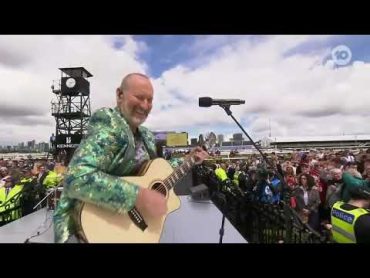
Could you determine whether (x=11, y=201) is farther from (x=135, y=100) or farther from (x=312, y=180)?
(x=312, y=180)

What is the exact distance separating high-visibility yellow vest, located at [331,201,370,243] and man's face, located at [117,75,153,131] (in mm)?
1455

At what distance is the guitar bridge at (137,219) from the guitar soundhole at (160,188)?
0.15m

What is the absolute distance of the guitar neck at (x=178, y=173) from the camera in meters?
1.90

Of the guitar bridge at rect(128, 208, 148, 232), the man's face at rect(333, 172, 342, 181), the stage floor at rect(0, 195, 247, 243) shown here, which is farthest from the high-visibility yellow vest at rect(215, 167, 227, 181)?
the guitar bridge at rect(128, 208, 148, 232)

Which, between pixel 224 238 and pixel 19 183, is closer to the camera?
pixel 224 238

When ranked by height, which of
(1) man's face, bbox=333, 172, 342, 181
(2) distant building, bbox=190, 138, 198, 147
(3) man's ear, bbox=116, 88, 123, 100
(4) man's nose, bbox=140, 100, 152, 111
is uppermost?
(3) man's ear, bbox=116, 88, 123, 100

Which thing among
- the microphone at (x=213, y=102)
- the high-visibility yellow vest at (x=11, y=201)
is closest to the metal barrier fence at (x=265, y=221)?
the microphone at (x=213, y=102)

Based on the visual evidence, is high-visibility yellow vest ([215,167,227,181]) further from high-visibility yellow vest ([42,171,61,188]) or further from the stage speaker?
high-visibility yellow vest ([42,171,61,188])

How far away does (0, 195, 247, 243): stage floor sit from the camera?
2.29 meters

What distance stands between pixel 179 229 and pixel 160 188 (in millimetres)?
837
